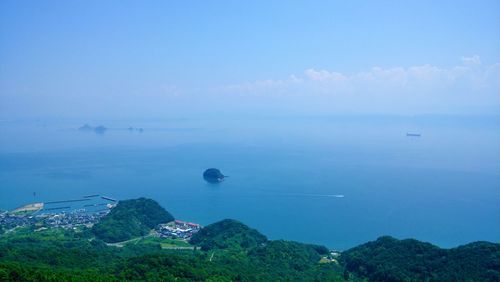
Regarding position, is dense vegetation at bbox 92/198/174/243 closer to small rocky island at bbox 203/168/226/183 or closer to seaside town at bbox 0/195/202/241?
seaside town at bbox 0/195/202/241

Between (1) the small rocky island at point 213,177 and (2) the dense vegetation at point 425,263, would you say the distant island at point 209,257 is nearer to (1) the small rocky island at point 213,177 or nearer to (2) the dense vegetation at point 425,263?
(2) the dense vegetation at point 425,263

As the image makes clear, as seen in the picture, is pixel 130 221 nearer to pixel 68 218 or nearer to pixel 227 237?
pixel 68 218

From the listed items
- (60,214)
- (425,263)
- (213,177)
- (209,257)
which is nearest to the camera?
(425,263)

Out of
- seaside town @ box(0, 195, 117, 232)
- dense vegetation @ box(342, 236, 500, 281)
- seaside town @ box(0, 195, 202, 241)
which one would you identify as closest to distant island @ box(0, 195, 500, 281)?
dense vegetation @ box(342, 236, 500, 281)

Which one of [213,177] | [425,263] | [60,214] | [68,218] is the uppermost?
[425,263]

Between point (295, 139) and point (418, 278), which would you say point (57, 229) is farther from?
point (295, 139)

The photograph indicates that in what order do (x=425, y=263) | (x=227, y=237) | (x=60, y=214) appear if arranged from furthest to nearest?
(x=60, y=214), (x=227, y=237), (x=425, y=263)

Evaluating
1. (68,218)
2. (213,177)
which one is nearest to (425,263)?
(68,218)
